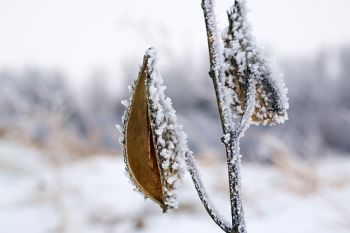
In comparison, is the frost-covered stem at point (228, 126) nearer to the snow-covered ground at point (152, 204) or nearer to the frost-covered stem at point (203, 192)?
the frost-covered stem at point (203, 192)

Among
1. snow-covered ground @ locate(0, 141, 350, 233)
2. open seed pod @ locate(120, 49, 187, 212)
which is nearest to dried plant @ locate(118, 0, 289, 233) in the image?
open seed pod @ locate(120, 49, 187, 212)

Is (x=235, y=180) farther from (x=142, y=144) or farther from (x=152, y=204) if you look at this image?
(x=152, y=204)

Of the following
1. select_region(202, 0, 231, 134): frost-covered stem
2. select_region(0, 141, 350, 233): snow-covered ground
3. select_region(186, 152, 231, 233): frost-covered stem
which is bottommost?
select_region(186, 152, 231, 233): frost-covered stem

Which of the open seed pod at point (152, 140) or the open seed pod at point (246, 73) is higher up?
the open seed pod at point (246, 73)

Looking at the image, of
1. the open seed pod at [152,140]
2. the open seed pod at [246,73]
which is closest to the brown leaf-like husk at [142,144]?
the open seed pod at [152,140]

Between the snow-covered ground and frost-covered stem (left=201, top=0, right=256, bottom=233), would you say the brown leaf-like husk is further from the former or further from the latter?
the snow-covered ground

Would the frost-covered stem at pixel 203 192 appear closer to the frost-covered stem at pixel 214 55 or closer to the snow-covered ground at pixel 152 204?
the frost-covered stem at pixel 214 55

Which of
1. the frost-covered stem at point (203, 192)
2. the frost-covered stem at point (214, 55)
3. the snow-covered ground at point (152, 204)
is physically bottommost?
the frost-covered stem at point (203, 192)

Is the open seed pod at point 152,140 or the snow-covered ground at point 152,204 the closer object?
the open seed pod at point 152,140
